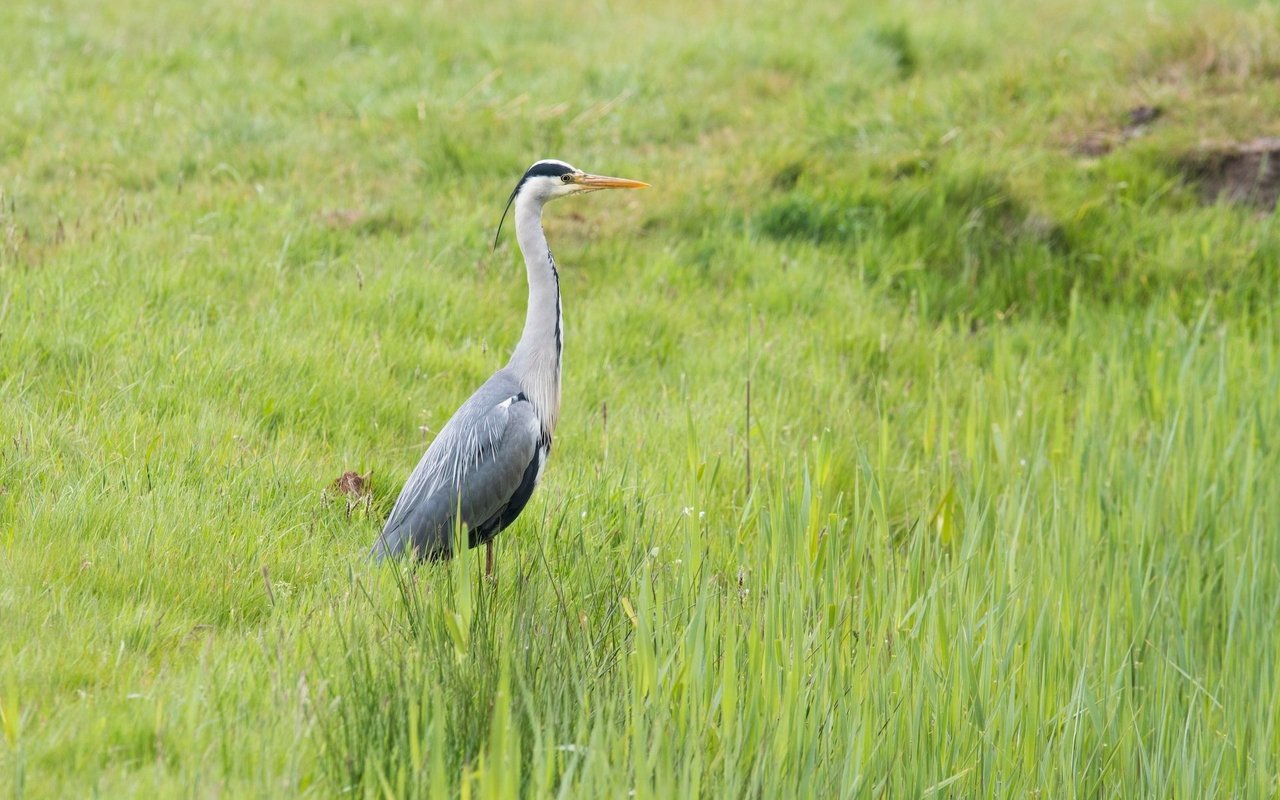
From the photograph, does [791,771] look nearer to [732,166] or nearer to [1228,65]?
[732,166]

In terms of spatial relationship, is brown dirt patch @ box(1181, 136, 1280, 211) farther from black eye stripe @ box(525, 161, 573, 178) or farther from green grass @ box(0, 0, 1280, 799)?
black eye stripe @ box(525, 161, 573, 178)

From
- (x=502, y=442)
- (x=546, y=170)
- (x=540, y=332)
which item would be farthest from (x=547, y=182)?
(x=502, y=442)

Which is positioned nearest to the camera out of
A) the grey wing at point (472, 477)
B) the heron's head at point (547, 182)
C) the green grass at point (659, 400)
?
the green grass at point (659, 400)

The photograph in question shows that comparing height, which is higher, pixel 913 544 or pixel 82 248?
pixel 82 248

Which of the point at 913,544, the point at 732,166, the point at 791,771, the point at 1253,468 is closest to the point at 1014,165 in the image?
the point at 732,166

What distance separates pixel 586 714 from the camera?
291 cm

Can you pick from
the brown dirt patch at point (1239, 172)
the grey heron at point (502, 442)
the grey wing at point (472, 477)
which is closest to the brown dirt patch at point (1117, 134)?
the brown dirt patch at point (1239, 172)

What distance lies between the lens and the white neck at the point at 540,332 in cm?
446

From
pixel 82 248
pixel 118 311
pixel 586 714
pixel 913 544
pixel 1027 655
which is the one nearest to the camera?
pixel 586 714

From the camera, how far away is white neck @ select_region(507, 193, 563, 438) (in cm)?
446

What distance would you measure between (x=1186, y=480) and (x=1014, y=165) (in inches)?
116

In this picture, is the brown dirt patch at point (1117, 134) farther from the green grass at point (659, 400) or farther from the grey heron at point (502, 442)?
the grey heron at point (502, 442)

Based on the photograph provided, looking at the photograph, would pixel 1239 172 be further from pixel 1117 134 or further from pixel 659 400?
pixel 659 400

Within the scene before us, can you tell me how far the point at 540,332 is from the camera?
14.8 ft
